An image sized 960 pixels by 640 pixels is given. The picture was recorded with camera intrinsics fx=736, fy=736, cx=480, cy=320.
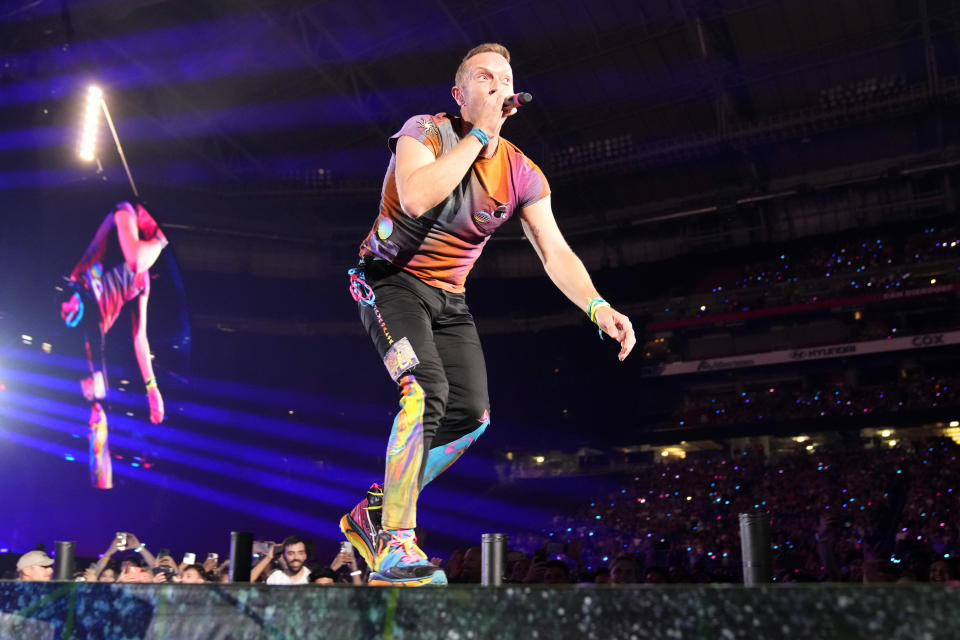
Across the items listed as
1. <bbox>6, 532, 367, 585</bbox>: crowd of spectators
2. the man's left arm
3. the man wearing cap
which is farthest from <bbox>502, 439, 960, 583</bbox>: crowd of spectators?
the man's left arm

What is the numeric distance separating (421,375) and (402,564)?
1.84 ft

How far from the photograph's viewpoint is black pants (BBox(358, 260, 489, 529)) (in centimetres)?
→ 224

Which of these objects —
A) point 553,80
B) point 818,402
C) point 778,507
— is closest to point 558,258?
point 778,507

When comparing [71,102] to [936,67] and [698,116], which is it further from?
[936,67]

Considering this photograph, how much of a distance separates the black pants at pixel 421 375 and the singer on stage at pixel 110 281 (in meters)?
9.47

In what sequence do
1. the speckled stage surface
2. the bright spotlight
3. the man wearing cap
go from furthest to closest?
the bright spotlight < the man wearing cap < the speckled stage surface

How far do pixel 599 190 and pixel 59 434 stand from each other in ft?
54.0

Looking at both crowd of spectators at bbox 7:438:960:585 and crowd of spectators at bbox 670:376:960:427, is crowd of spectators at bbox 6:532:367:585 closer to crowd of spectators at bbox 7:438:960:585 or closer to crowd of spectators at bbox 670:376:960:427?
crowd of spectators at bbox 7:438:960:585

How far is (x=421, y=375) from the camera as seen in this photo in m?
2.29

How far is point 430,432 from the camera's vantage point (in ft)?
7.54

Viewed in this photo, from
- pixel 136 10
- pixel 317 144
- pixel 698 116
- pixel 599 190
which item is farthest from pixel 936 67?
pixel 136 10

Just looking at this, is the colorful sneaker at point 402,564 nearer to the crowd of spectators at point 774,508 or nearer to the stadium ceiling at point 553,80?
the crowd of spectators at point 774,508

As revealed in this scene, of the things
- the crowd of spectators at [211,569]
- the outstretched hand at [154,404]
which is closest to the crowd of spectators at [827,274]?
the outstretched hand at [154,404]

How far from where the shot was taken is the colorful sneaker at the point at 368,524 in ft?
7.98
